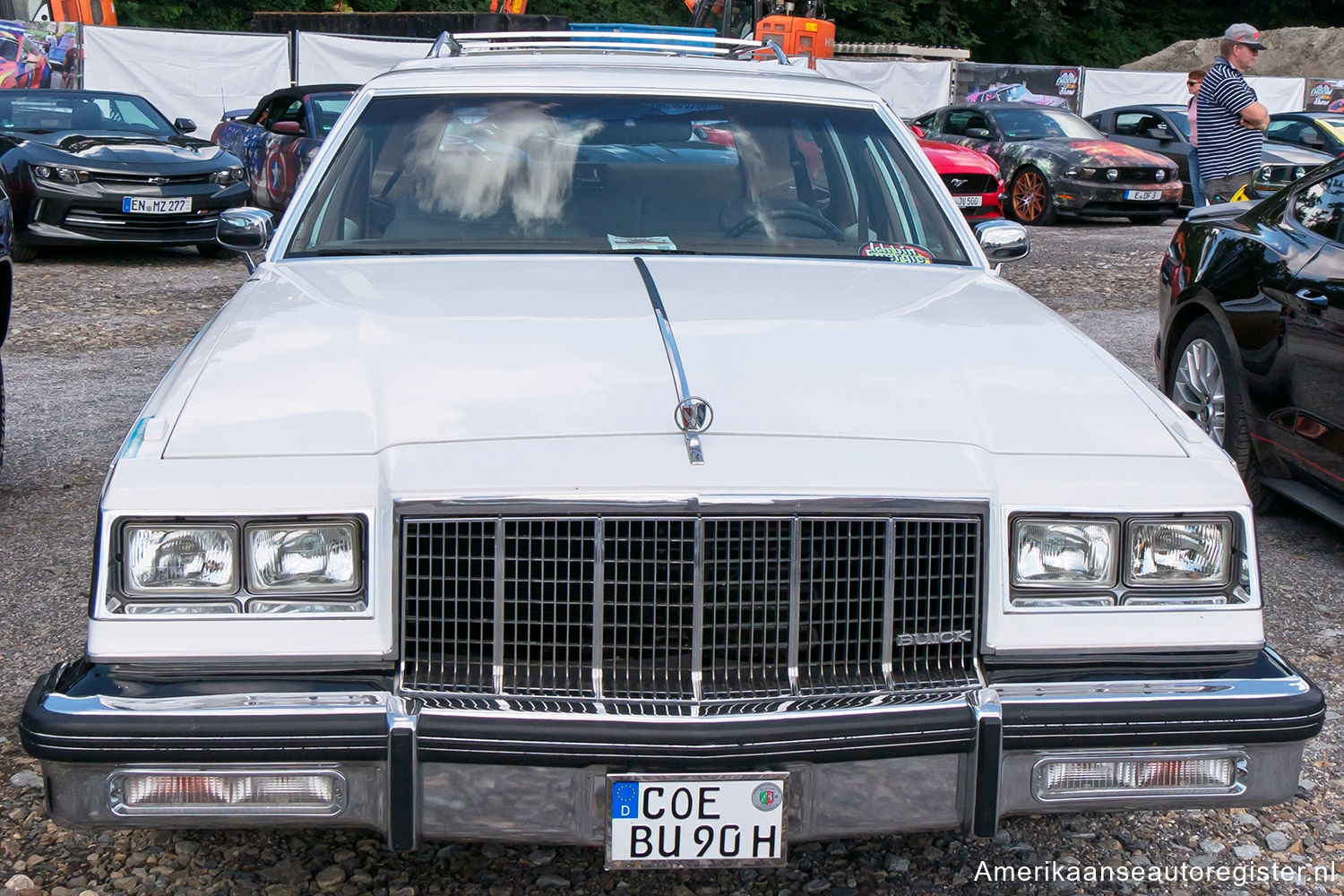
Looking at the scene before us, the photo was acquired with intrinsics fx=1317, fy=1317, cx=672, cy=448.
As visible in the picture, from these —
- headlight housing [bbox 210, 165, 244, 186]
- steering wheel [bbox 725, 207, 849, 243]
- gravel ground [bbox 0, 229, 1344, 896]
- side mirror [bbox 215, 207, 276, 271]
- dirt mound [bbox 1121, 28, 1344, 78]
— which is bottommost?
gravel ground [bbox 0, 229, 1344, 896]

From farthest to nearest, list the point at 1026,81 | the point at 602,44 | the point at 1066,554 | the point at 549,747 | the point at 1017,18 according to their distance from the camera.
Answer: the point at 1017,18 < the point at 1026,81 < the point at 602,44 < the point at 1066,554 < the point at 549,747

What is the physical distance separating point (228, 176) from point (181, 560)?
32.8 ft

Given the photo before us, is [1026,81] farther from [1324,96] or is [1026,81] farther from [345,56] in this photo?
[345,56]

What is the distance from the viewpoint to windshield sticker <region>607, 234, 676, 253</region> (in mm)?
3564

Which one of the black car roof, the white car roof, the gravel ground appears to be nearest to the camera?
the gravel ground

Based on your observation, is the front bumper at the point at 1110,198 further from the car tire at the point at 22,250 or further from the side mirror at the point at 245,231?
the side mirror at the point at 245,231

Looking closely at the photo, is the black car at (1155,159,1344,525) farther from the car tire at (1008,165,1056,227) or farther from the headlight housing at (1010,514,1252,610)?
the car tire at (1008,165,1056,227)

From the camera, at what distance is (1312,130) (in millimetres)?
15820

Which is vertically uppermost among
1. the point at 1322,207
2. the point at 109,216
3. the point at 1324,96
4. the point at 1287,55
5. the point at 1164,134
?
the point at 1287,55

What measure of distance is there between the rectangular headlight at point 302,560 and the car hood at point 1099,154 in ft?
46.7

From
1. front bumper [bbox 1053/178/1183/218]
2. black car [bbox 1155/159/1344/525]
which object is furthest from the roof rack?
front bumper [bbox 1053/178/1183/218]

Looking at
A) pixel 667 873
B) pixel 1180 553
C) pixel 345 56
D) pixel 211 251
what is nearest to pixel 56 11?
pixel 345 56

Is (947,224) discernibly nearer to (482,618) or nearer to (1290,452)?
(1290,452)

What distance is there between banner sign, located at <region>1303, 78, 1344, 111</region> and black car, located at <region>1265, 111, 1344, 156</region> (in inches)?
400
